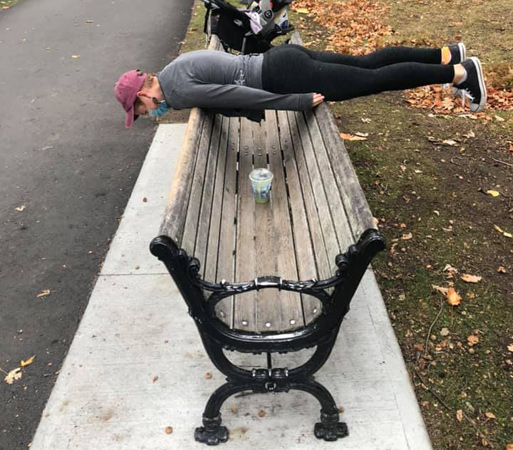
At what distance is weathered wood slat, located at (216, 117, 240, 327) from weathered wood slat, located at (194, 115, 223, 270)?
0.50ft

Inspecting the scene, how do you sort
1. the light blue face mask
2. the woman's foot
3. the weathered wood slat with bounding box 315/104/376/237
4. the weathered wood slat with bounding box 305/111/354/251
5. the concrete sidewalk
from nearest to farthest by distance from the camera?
Answer: the weathered wood slat with bounding box 315/104/376/237 < the weathered wood slat with bounding box 305/111/354/251 < the concrete sidewalk < the light blue face mask < the woman's foot

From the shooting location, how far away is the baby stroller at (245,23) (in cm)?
468

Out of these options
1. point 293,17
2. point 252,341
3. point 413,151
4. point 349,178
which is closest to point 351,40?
point 293,17

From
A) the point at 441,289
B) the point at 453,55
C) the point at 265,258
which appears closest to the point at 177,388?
the point at 265,258

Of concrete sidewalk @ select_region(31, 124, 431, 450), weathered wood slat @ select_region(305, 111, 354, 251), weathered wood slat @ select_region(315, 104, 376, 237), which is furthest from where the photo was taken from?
concrete sidewalk @ select_region(31, 124, 431, 450)

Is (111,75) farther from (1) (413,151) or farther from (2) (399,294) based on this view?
(2) (399,294)

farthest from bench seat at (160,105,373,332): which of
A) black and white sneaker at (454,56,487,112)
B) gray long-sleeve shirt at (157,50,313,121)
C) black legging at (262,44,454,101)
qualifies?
black and white sneaker at (454,56,487,112)

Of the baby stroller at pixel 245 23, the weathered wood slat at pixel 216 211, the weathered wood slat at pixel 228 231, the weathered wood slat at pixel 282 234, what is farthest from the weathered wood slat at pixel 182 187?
the baby stroller at pixel 245 23

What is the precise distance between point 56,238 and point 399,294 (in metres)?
2.90

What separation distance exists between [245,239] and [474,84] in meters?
2.03

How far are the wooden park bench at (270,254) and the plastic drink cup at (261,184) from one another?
0.15 ft

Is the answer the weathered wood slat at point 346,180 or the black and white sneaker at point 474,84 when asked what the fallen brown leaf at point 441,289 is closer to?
the black and white sneaker at point 474,84

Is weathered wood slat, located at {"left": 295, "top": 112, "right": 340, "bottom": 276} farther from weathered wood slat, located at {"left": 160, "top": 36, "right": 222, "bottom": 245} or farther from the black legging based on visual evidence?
weathered wood slat, located at {"left": 160, "top": 36, "right": 222, "bottom": 245}

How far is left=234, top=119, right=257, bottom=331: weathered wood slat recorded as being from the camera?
2254 millimetres
